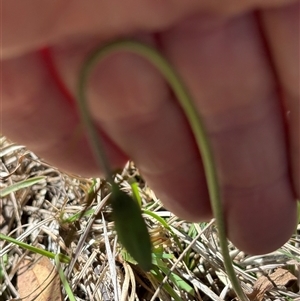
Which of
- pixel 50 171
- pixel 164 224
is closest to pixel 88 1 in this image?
pixel 164 224

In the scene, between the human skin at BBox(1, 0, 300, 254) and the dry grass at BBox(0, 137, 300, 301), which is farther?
the dry grass at BBox(0, 137, 300, 301)

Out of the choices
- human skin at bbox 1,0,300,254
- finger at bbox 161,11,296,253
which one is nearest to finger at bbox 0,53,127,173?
human skin at bbox 1,0,300,254

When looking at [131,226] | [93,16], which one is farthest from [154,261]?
[93,16]

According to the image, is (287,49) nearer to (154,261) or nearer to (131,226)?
(131,226)

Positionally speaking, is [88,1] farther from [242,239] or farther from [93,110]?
[242,239]

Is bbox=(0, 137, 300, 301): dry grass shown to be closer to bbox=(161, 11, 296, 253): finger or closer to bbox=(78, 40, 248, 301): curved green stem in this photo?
bbox=(161, 11, 296, 253): finger

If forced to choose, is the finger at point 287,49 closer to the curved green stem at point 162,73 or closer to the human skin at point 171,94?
the human skin at point 171,94
